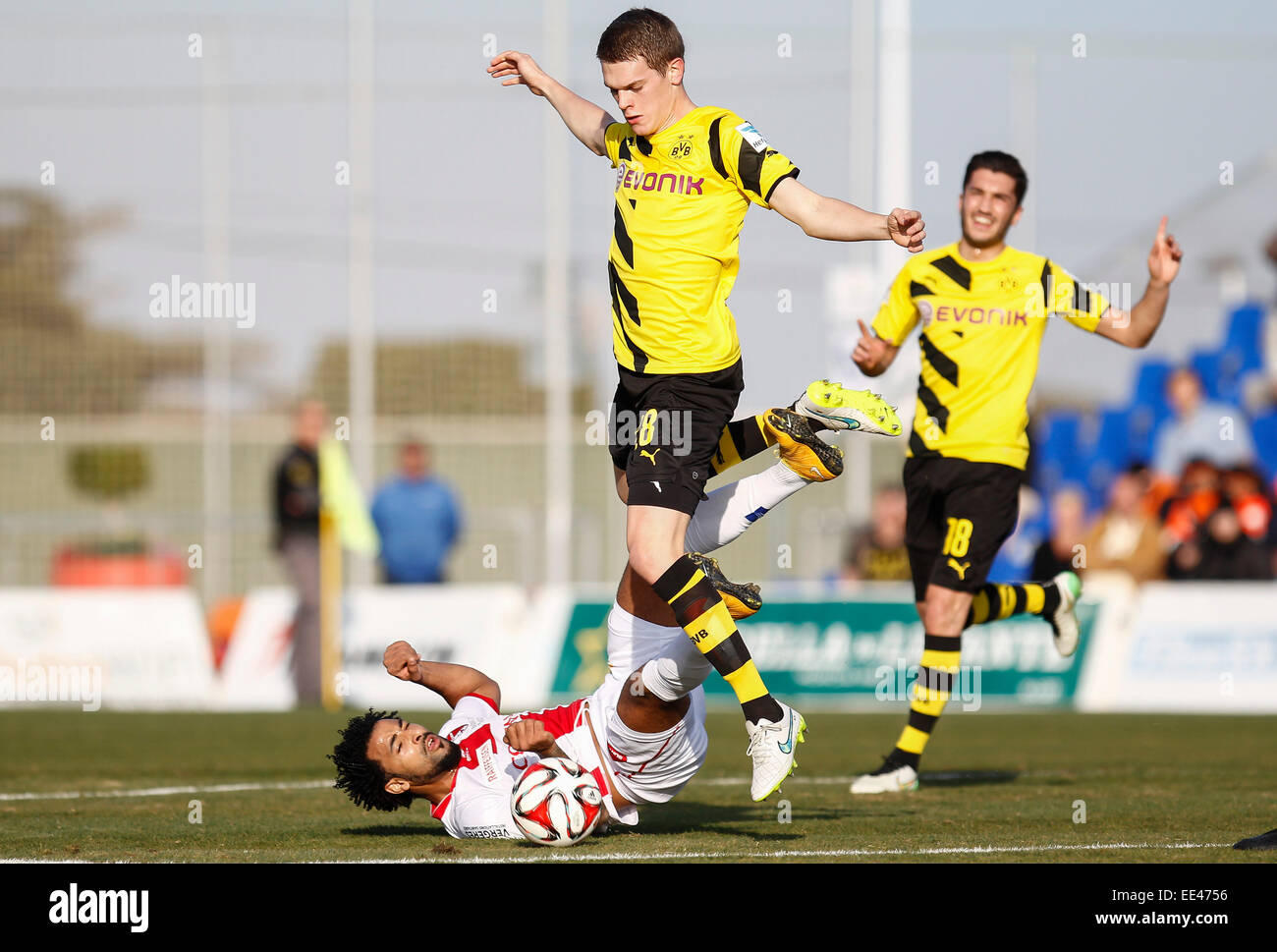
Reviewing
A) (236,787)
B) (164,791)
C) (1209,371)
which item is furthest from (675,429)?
(1209,371)

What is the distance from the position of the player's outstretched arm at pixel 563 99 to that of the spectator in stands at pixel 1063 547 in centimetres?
716

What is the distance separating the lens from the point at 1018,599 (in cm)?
851

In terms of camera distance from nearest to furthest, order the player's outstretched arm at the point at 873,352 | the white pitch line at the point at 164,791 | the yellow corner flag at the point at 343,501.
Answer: the white pitch line at the point at 164,791
the player's outstretched arm at the point at 873,352
the yellow corner flag at the point at 343,501

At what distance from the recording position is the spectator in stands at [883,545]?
16.5 meters

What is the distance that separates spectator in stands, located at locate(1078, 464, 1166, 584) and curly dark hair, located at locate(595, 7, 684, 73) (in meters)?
10.5

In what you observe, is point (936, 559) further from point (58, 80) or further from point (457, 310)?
point (58, 80)

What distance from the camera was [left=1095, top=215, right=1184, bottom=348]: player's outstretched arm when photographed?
770 centimetres

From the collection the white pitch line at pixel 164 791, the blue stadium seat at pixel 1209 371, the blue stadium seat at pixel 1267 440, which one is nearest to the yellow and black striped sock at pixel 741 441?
the white pitch line at pixel 164 791

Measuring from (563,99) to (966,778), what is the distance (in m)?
4.00

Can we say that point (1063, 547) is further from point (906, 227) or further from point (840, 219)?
point (906, 227)

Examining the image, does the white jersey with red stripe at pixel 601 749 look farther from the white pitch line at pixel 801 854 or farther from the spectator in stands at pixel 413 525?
the spectator in stands at pixel 413 525

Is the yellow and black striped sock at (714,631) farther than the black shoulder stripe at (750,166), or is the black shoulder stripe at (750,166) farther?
the black shoulder stripe at (750,166)

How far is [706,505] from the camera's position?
6.91 m
